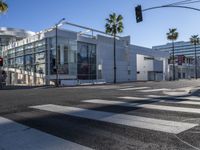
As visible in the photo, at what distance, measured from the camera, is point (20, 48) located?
54.1 meters

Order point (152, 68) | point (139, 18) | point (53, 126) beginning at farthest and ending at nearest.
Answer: point (152, 68)
point (139, 18)
point (53, 126)

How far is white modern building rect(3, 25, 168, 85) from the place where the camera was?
45750mm

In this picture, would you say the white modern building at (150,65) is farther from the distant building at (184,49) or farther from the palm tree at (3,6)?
the distant building at (184,49)

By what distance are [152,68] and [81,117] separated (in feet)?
223

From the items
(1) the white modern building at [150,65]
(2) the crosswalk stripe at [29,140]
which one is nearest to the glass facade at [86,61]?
(1) the white modern building at [150,65]

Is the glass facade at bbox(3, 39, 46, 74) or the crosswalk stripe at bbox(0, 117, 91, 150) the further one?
the glass facade at bbox(3, 39, 46, 74)

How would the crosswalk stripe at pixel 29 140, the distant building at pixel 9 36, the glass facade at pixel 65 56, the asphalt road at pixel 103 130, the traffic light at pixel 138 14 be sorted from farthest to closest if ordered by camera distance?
the distant building at pixel 9 36
the glass facade at pixel 65 56
the traffic light at pixel 138 14
the asphalt road at pixel 103 130
the crosswalk stripe at pixel 29 140

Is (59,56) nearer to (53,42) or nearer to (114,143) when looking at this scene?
(53,42)

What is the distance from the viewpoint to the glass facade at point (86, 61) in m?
50.1

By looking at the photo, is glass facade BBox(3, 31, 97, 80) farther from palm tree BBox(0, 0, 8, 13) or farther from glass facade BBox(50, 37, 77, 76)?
palm tree BBox(0, 0, 8, 13)

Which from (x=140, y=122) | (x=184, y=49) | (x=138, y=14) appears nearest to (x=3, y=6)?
(x=138, y=14)

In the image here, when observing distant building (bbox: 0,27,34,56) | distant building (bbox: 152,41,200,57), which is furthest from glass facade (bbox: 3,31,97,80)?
distant building (bbox: 152,41,200,57)

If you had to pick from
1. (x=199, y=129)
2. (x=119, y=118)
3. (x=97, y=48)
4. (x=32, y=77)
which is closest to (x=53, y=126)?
(x=119, y=118)

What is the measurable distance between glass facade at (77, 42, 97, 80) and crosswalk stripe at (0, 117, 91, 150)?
140ft
